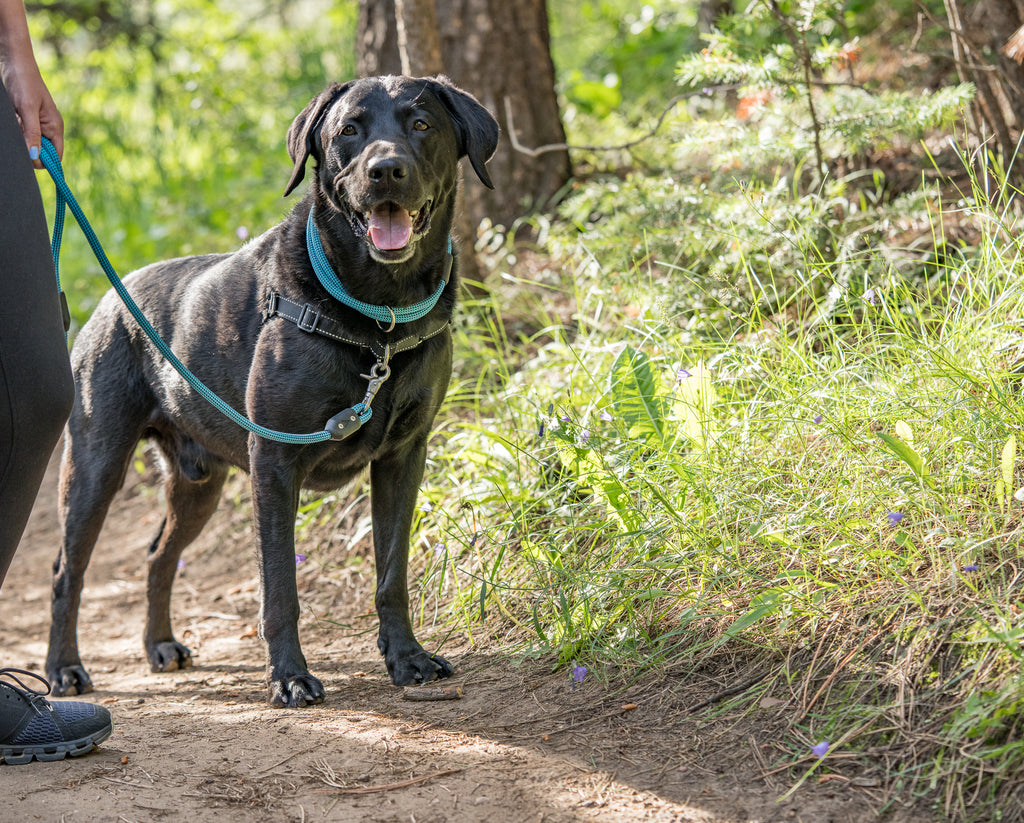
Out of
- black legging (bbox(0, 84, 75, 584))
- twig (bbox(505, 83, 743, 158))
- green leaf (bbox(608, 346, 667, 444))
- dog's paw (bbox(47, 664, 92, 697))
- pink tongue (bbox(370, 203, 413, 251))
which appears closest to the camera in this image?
black legging (bbox(0, 84, 75, 584))

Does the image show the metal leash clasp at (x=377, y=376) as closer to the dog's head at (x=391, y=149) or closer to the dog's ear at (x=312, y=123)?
the dog's head at (x=391, y=149)

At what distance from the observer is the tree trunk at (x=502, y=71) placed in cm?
529

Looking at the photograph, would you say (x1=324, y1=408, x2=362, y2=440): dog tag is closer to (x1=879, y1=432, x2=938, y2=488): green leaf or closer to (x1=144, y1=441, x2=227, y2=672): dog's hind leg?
(x1=144, y1=441, x2=227, y2=672): dog's hind leg

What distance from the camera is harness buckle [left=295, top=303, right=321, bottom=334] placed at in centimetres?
278

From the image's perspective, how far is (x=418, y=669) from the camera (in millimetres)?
2877

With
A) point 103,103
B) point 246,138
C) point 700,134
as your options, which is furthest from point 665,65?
point 103,103

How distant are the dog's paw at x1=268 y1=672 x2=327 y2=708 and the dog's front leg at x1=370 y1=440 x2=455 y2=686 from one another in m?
0.24

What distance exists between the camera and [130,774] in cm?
225

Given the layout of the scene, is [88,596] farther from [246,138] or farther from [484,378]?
[246,138]

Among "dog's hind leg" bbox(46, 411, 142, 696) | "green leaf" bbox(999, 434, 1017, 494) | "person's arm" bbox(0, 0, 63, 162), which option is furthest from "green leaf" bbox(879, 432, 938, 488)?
"dog's hind leg" bbox(46, 411, 142, 696)

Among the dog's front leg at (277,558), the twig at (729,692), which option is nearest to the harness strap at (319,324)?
the dog's front leg at (277,558)

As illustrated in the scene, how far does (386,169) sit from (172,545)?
1.88m

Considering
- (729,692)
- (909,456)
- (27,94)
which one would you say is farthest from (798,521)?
(27,94)

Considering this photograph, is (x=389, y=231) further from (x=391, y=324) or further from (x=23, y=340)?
(x=23, y=340)
